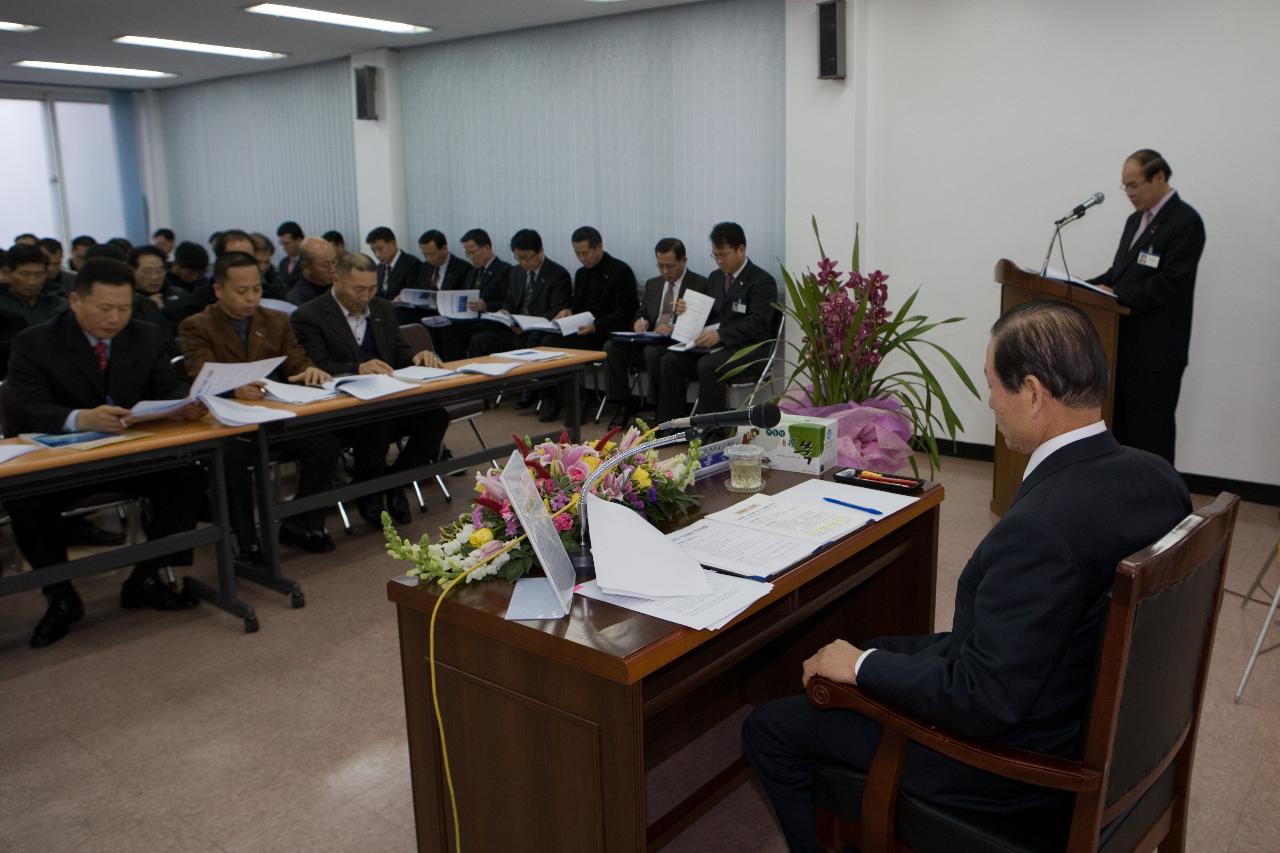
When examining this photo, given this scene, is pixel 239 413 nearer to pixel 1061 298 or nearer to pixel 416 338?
pixel 416 338

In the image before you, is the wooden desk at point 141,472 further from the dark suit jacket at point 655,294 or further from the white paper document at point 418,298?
the white paper document at point 418,298

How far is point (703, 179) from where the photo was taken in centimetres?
675

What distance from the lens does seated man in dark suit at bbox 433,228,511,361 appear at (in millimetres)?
7688

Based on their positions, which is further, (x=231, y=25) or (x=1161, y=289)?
(x=231, y=25)

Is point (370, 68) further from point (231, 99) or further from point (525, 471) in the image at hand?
point (525, 471)

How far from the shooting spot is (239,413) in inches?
141

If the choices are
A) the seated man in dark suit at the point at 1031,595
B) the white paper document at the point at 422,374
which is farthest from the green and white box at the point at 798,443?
the white paper document at the point at 422,374

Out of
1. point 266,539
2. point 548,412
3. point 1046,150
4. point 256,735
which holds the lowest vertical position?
point 256,735

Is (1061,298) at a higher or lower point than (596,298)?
higher

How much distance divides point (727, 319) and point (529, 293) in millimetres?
1840

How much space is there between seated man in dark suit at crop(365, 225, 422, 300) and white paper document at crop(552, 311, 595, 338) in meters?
2.02

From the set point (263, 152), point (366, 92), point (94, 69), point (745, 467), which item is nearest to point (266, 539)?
point (745, 467)

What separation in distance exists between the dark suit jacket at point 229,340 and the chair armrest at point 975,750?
3.25 m

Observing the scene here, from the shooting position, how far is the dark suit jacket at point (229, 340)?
4.18 metres
